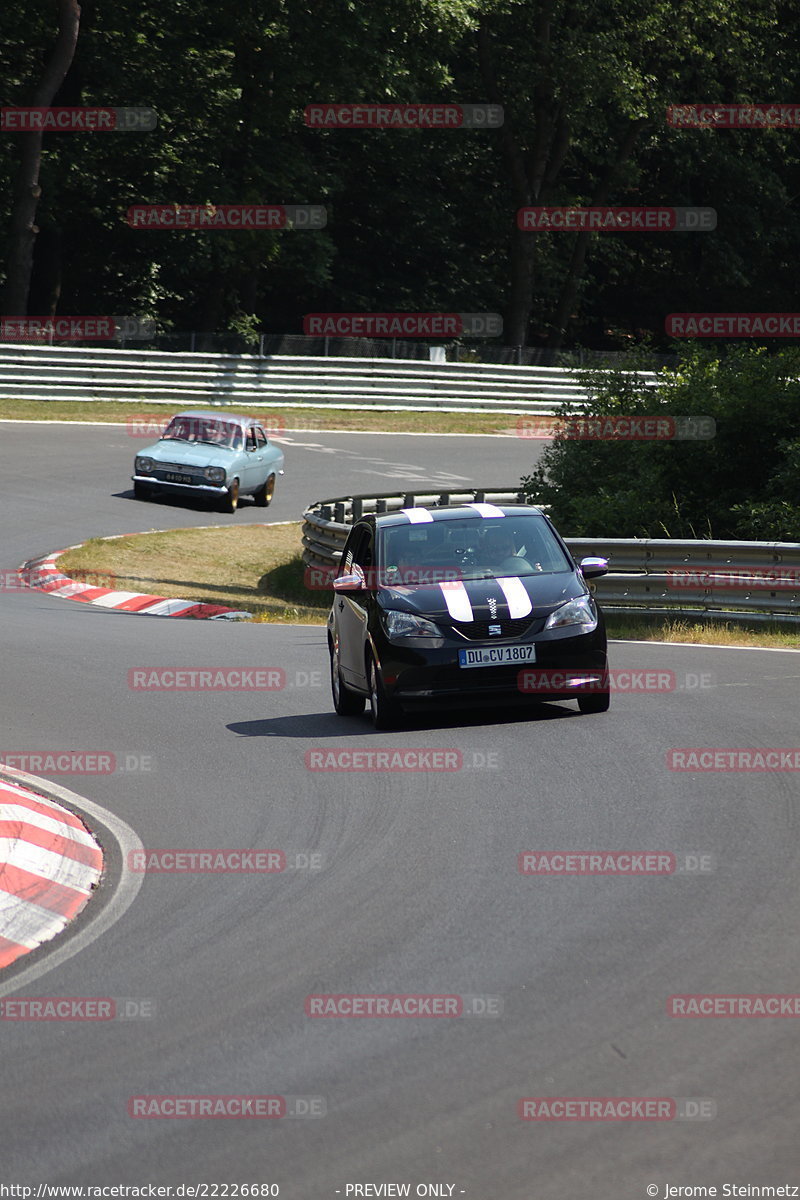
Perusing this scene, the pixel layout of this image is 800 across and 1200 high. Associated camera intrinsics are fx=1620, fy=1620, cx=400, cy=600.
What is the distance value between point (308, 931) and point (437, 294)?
5091 centimetres

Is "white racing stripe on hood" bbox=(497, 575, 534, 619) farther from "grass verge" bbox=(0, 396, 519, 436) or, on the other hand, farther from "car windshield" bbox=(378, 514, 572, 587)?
"grass verge" bbox=(0, 396, 519, 436)

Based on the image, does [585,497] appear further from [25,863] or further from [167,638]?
[25,863]

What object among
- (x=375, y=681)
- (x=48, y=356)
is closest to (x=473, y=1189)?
(x=375, y=681)

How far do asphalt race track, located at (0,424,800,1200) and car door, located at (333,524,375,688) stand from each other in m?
0.47

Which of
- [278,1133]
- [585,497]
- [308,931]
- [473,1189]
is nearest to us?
[473,1189]

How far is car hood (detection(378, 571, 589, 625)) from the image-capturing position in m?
11.5

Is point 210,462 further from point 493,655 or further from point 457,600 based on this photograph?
point 493,655

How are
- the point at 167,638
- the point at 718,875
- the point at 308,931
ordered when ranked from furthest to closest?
the point at 167,638
the point at 718,875
the point at 308,931

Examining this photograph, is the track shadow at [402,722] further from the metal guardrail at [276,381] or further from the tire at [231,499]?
the metal guardrail at [276,381]

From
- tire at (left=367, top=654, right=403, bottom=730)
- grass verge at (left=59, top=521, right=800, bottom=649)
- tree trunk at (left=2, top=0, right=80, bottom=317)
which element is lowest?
grass verge at (left=59, top=521, right=800, bottom=649)

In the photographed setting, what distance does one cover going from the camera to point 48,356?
38.1 m

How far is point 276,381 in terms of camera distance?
4097 cm

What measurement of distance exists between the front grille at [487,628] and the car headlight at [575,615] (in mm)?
181

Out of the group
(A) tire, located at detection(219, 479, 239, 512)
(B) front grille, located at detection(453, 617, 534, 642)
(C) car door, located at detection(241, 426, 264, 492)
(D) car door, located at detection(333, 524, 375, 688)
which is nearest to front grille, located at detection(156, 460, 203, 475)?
(A) tire, located at detection(219, 479, 239, 512)
